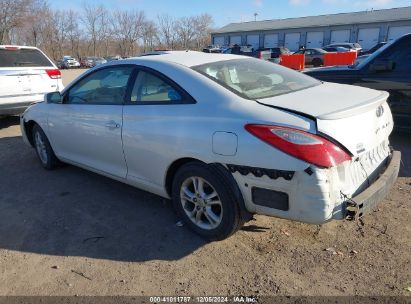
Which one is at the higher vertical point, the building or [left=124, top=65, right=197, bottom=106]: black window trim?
the building

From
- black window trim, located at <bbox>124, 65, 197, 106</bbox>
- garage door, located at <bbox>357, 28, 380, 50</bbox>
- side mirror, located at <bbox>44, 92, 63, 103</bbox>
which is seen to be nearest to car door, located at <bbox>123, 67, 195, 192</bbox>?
black window trim, located at <bbox>124, 65, 197, 106</bbox>

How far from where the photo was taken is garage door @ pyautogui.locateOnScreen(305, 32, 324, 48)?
52.4 meters

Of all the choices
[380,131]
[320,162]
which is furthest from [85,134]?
[380,131]

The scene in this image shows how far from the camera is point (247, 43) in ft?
203

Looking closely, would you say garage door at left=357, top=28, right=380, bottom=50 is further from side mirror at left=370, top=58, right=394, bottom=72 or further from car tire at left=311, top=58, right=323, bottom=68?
side mirror at left=370, top=58, right=394, bottom=72

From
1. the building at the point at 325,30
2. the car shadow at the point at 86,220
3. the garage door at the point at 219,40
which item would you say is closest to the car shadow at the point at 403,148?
the car shadow at the point at 86,220

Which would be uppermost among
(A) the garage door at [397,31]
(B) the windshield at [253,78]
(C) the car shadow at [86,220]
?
(A) the garage door at [397,31]

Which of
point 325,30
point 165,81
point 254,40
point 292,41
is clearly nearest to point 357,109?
point 165,81

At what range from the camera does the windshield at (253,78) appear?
3.24 m

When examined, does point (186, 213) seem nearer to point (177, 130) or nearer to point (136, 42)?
point (177, 130)

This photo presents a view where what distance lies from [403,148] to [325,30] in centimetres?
5067

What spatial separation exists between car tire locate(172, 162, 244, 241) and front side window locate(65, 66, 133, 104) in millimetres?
1134

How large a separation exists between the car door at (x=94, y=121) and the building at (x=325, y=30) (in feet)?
160

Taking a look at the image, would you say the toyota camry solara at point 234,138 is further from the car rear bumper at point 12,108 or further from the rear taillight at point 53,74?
the rear taillight at point 53,74
